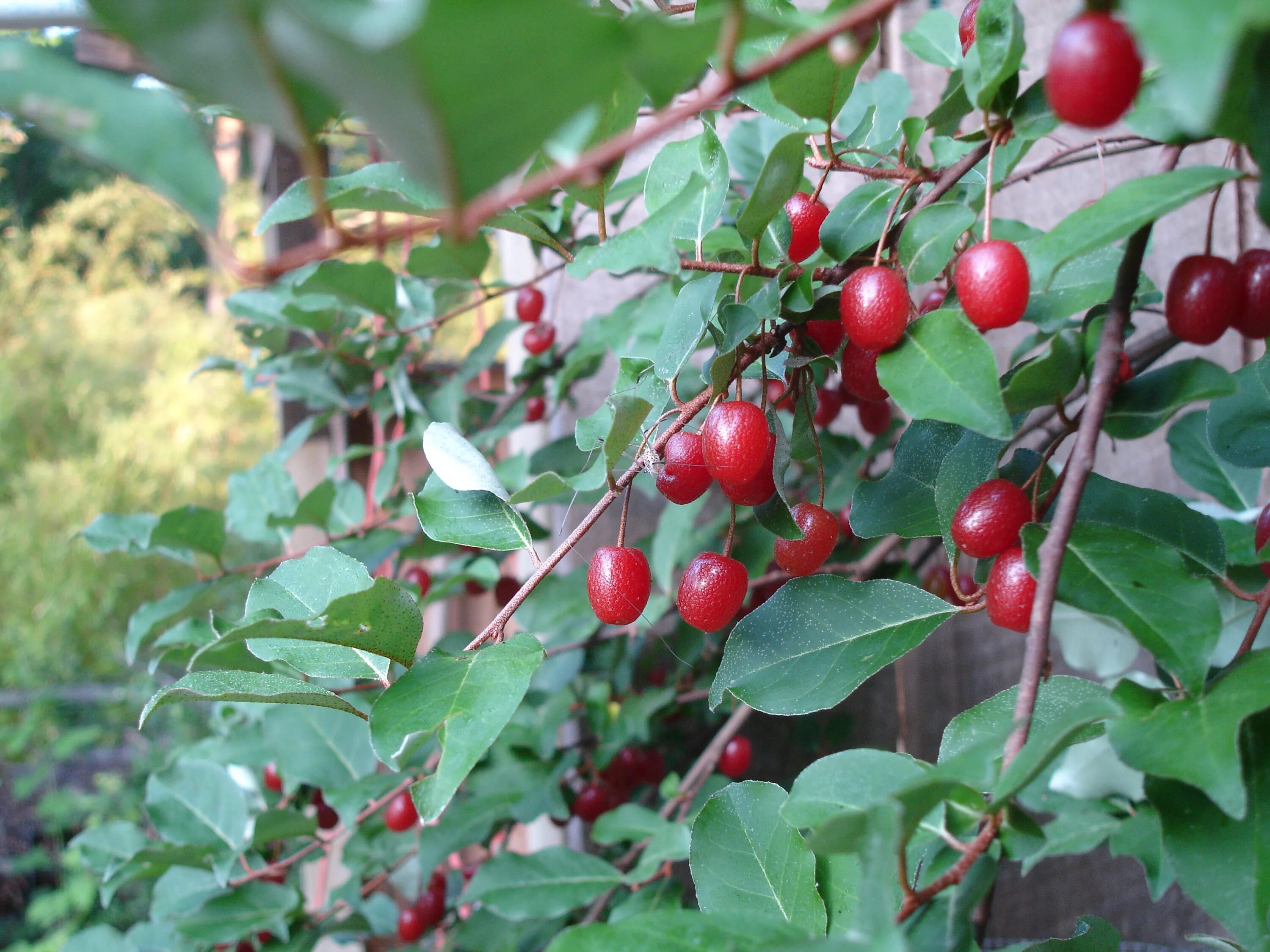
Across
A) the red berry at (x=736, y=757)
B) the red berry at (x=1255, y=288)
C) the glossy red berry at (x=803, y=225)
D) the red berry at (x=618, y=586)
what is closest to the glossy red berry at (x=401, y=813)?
the red berry at (x=736, y=757)

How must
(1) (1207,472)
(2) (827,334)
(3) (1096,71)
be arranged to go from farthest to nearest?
(1) (1207,472) → (2) (827,334) → (3) (1096,71)

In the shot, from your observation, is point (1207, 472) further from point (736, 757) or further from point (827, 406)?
point (736, 757)

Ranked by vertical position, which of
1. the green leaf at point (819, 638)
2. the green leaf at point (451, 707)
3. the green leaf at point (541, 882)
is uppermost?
the green leaf at point (451, 707)

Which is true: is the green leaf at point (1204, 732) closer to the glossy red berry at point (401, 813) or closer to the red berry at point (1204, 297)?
the red berry at point (1204, 297)

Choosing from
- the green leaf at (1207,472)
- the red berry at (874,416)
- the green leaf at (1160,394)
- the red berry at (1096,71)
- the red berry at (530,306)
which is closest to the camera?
the red berry at (1096,71)

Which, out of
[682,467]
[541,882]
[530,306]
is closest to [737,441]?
[682,467]

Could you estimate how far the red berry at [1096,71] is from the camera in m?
0.20

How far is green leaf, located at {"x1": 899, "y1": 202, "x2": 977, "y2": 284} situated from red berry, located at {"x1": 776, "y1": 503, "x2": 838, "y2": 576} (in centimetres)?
11

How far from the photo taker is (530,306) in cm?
91

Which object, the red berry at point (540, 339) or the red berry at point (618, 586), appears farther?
the red berry at point (540, 339)

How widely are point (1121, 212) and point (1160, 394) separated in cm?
9

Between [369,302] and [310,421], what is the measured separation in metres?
0.25

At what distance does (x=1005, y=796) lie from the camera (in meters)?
0.24

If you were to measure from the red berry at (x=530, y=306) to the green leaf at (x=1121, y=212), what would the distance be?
0.67 m
